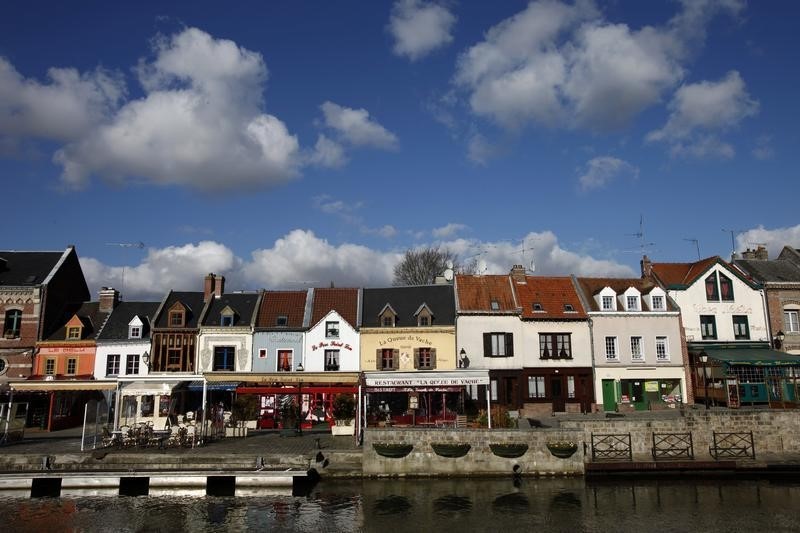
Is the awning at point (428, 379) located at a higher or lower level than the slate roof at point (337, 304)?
lower

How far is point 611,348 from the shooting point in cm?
4038

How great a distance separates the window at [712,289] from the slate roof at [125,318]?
37995 millimetres

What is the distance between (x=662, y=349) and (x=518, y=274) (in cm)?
1077

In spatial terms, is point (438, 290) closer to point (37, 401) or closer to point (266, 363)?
point (266, 363)

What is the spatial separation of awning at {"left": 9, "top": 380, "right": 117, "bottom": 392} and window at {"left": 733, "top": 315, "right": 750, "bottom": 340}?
39245 mm

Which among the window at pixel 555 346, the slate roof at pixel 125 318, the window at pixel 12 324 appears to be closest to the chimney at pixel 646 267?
the window at pixel 555 346

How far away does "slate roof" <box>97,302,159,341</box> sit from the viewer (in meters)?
40.8

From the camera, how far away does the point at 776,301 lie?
40.9 m

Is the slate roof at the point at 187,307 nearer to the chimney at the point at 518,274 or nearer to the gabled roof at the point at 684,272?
the chimney at the point at 518,274

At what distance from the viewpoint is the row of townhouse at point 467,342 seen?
3881cm

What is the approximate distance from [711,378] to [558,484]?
17573 mm

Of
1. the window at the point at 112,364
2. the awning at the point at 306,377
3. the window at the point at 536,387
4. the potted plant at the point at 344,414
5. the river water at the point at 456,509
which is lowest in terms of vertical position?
the river water at the point at 456,509

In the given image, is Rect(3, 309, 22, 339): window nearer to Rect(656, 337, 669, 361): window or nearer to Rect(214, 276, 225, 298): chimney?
Rect(214, 276, 225, 298): chimney

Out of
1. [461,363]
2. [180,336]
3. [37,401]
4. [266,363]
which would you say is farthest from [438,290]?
[37,401]
